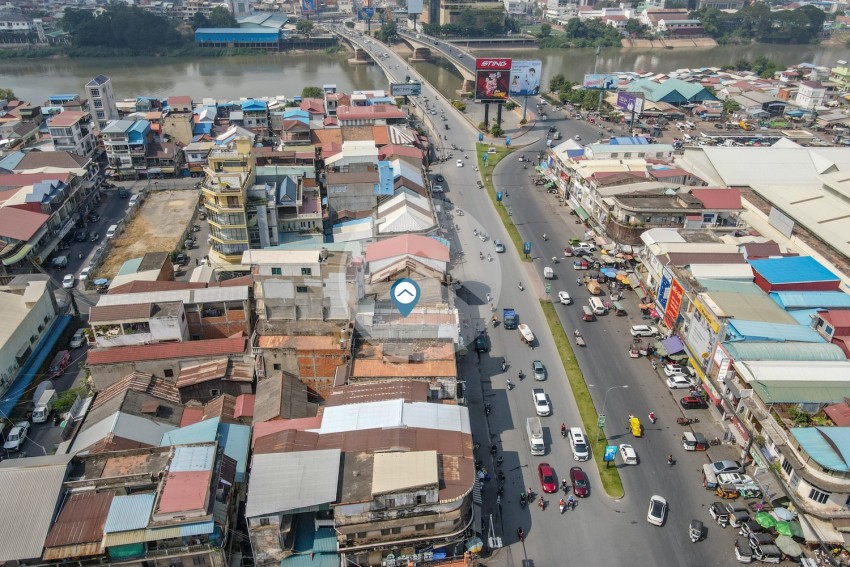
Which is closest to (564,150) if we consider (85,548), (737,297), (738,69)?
(737,297)

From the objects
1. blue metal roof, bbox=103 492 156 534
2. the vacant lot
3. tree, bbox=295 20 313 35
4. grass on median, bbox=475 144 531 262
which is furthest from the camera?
tree, bbox=295 20 313 35

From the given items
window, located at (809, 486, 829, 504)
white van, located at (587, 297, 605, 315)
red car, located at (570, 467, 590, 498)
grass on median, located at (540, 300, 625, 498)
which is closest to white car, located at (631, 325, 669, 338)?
white van, located at (587, 297, 605, 315)

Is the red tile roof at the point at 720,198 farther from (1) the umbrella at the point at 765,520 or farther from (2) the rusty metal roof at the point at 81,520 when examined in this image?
(2) the rusty metal roof at the point at 81,520

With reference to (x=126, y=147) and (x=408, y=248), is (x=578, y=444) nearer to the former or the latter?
Result: (x=408, y=248)

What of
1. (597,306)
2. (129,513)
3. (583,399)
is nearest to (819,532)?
(583,399)

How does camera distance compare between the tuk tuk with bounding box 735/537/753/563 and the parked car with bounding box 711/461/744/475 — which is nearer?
the tuk tuk with bounding box 735/537/753/563

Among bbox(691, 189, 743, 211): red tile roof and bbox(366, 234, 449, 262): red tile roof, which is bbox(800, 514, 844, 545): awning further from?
bbox(691, 189, 743, 211): red tile roof

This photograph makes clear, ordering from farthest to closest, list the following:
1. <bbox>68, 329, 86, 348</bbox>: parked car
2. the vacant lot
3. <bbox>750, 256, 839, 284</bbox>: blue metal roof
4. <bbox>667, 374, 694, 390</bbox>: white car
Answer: the vacant lot < <bbox>68, 329, 86, 348</bbox>: parked car < <bbox>750, 256, 839, 284</bbox>: blue metal roof < <bbox>667, 374, 694, 390</bbox>: white car
